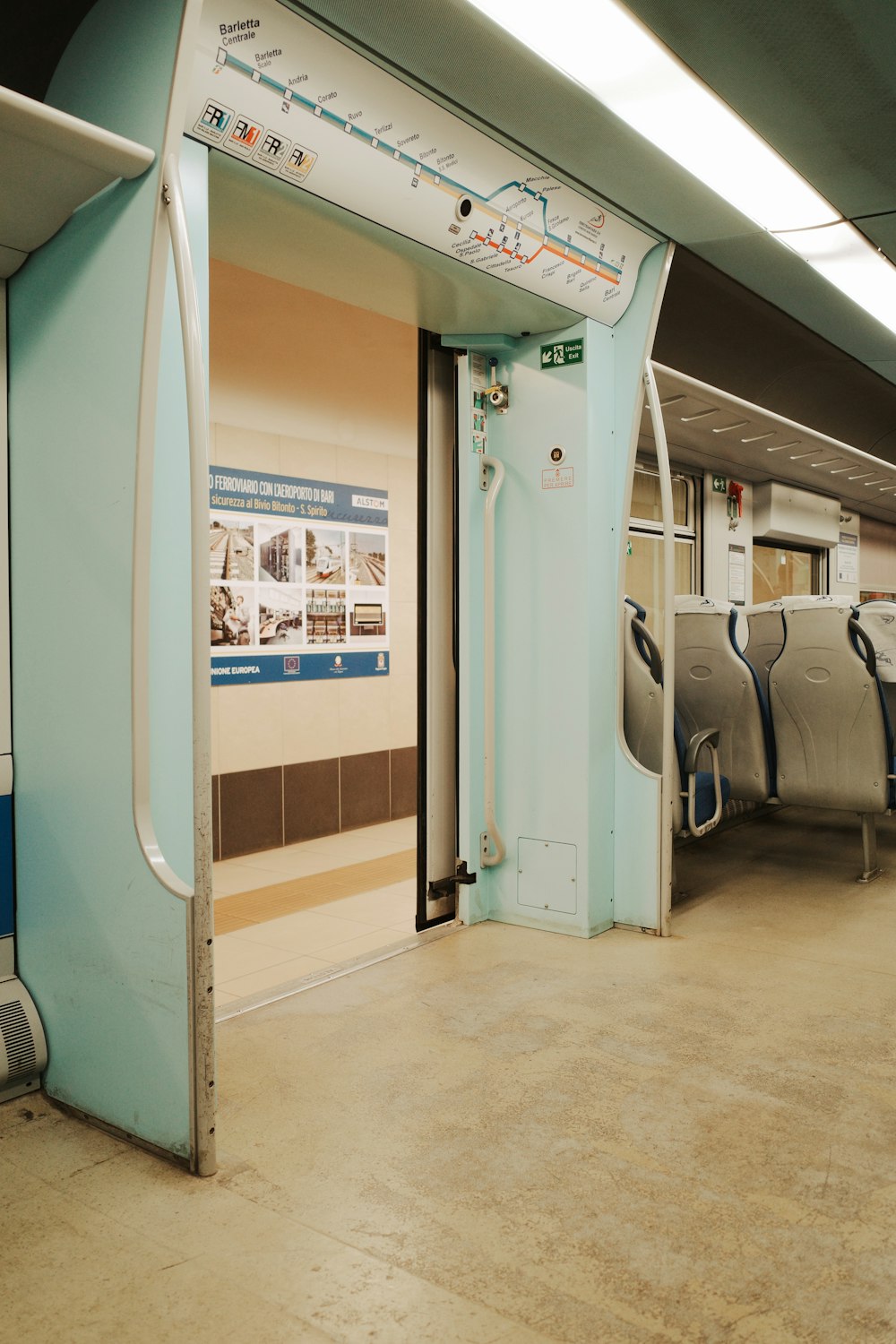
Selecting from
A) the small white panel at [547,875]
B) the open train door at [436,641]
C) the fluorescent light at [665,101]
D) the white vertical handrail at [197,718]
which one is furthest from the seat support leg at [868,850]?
the white vertical handrail at [197,718]

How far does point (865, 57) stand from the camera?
2867 mm

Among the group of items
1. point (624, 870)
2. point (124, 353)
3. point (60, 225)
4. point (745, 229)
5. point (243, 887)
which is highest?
point (745, 229)

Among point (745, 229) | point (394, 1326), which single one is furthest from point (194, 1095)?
point (745, 229)

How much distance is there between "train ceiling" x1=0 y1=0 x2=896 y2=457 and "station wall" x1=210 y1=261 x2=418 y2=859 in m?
1.52

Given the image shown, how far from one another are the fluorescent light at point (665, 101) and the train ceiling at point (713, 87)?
0.04 metres

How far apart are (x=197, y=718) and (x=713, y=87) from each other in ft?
7.85

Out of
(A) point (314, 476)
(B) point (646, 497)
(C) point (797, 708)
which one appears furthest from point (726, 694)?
(A) point (314, 476)

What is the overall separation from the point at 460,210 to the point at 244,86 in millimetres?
919

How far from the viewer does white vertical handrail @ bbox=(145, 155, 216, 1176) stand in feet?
6.95

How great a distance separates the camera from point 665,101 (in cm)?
302

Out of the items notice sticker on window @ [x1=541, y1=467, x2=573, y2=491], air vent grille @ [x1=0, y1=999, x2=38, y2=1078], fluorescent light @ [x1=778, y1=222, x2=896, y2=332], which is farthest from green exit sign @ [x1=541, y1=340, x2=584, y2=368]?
air vent grille @ [x1=0, y1=999, x2=38, y2=1078]

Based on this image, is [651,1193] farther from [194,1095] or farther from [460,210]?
[460,210]

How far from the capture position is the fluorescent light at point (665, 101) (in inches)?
103

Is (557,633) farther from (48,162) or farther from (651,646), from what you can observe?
(48,162)
